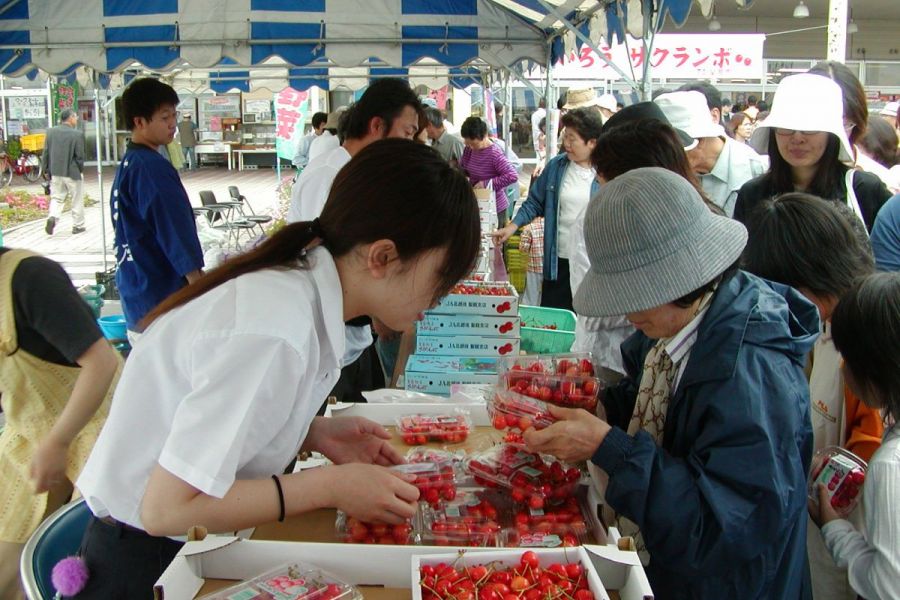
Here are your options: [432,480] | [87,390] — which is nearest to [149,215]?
[87,390]

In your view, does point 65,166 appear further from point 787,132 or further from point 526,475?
point 526,475

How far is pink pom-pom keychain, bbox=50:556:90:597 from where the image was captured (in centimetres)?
152

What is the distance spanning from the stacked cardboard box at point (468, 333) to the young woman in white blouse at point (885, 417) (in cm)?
153

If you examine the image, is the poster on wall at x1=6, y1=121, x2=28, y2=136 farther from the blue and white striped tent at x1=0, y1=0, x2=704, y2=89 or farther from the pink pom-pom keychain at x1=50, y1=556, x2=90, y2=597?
the pink pom-pom keychain at x1=50, y1=556, x2=90, y2=597

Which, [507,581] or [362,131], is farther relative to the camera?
[362,131]

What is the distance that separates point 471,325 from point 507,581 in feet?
6.15

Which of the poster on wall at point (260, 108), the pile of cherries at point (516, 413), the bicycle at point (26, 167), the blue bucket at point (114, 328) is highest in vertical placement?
the poster on wall at point (260, 108)

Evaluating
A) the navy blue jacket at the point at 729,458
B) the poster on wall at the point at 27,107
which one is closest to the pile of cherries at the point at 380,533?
the navy blue jacket at the point at 729,458

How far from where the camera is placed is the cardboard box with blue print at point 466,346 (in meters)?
3.13

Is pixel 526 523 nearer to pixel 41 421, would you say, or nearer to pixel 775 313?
pixel 775 313

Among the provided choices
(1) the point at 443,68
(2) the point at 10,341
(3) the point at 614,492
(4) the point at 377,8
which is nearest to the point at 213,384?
(3) the point at 614,492

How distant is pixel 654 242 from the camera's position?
133cm

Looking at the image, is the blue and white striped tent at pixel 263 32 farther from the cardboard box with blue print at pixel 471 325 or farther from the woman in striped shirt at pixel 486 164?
the cardboard box with blue print at pixel 471 325

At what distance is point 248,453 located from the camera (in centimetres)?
116
